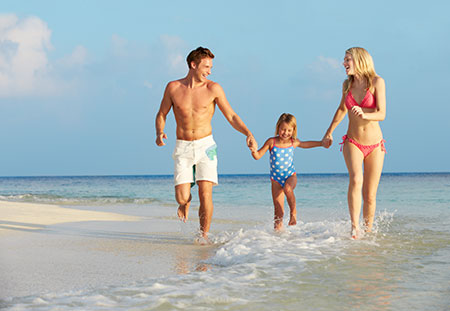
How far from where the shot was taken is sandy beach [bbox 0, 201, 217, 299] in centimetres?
364

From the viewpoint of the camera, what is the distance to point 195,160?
541cm

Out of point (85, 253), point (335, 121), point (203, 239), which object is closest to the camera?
point (85, 253)

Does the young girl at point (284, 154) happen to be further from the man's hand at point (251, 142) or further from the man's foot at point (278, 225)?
the man's hand at point (251, 142)

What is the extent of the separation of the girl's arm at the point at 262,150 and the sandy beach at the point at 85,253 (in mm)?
1284

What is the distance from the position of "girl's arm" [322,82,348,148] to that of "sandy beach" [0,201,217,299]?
1.95m

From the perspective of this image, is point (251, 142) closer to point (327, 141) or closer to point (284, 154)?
point (284, 154)

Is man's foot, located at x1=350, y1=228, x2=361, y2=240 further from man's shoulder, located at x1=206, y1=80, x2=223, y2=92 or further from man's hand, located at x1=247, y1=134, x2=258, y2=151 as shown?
man's shoulder, located at x1=206, y1=80, x2=223, y2=92

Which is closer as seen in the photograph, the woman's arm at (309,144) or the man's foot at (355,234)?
the man's foot at (355,234)

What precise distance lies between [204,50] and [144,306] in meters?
3.15

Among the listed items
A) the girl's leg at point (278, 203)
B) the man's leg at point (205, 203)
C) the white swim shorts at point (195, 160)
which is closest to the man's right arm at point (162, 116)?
the white swim shorts at point (195, 160)

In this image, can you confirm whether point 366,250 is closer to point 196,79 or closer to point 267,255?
point 267,255

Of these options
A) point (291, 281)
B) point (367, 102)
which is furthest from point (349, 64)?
point (291, 281)

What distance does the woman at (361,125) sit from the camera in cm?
511

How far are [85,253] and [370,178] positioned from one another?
321 centimetres
